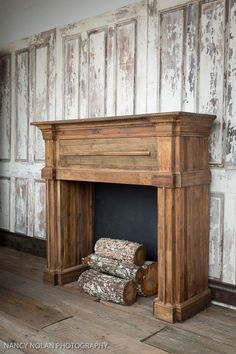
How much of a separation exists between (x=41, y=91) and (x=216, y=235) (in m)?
2.67

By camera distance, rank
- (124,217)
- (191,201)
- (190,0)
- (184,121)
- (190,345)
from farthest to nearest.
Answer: (124,217) → (190,0) → (191,201) → (184,121) → (190,345)

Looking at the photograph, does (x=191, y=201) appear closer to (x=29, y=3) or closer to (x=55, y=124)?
(x=55, y=124)

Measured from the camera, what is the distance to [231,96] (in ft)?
10.1

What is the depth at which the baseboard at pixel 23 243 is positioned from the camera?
15.5ft

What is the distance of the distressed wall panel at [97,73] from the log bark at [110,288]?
5.37 feet

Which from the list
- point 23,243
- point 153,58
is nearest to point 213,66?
point 153,58

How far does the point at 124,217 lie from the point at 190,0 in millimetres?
2011

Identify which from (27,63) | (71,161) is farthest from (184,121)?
(27,63)

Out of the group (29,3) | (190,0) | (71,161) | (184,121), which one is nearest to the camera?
(184,121)

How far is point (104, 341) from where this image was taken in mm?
2562

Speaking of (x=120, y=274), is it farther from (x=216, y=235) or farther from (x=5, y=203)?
(x=5, y=203)

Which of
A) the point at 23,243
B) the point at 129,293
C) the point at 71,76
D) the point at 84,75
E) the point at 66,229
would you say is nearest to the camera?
the point at 129,293

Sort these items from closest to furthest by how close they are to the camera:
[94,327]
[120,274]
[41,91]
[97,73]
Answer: [94,327] → [120,274] → [97,73] → [41,91]

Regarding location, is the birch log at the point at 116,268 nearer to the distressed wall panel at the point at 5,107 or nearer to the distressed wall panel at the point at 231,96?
the distressed wall panel at the point at 231,96
